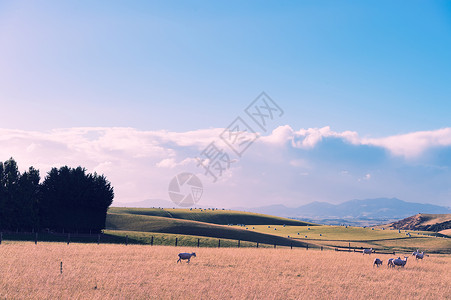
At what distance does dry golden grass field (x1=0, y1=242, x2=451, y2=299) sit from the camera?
2234 centimetres

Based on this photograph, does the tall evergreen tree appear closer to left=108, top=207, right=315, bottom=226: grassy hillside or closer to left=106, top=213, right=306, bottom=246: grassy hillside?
left=106, top=213, right=306, bottom=246: grassy hillside

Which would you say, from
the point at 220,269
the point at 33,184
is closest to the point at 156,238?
the point at 33,184

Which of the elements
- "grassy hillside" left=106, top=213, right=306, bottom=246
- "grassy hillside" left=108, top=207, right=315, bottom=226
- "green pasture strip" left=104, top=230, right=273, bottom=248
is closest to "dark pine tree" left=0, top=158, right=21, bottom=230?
"green pasture strip" left=104, top=230, right=273, bottom=248

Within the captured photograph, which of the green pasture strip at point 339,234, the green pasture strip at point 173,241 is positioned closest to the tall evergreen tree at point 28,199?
the green pasture strip at point 173,241

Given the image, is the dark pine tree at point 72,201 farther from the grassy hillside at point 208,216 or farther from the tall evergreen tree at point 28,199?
the grassy hillside at point 208,216

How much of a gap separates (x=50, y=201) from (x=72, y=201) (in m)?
3.91

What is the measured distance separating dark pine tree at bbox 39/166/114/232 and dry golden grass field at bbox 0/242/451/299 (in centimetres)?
4088

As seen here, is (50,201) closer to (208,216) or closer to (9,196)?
(9,196)

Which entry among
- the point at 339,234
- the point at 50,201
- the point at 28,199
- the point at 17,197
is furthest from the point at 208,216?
the point at 17,197

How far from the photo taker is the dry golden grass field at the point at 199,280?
22.3m

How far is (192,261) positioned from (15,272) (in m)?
15.5

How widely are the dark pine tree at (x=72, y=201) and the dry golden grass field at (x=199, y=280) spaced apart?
40882 mm

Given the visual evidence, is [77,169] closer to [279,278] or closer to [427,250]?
[279,278]

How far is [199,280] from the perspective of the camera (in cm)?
2661
